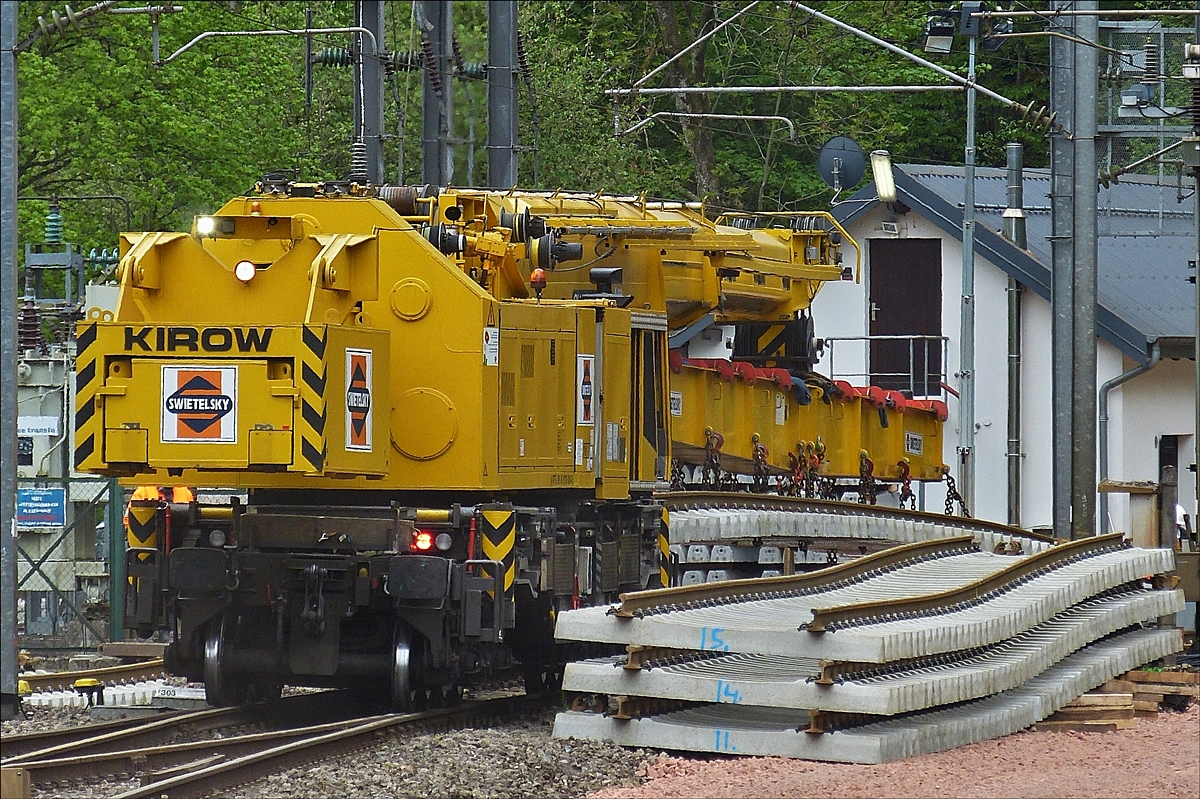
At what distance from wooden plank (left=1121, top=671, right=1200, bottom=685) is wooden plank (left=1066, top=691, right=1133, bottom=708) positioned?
140 centimetres

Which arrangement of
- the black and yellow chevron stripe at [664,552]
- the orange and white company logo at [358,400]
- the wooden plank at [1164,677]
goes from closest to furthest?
1. the orange and white company logo at [358,400]
2. the wooden plank at [1164,677]
3. the black and yellow chevron stripe at [664,552]

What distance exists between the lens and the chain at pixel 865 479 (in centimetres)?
2681

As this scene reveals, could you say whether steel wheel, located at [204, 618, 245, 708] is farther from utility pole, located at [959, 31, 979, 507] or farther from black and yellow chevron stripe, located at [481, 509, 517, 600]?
utility pole, located at [959, 31, 979, 507]

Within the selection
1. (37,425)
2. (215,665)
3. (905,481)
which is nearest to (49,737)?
(215,665)

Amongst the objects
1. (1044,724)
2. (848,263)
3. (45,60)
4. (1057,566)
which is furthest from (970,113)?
(45,60)

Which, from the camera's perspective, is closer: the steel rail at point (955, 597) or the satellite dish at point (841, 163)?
the steel rail at point (955, 597)

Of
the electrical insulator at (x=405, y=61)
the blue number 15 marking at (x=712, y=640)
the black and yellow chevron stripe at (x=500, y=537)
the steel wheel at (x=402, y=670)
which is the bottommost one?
the steel wheel at (x=402, y=670)

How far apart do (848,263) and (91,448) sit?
2491 cm

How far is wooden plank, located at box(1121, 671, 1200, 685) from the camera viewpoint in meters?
16.0

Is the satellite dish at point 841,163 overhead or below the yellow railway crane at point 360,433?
overhead

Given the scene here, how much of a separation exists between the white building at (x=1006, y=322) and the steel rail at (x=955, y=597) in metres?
13.1

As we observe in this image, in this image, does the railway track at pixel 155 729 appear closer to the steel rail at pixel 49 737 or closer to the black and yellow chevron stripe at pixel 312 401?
the steel rail at pixel 49 737

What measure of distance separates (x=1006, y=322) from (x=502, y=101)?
39.8 feet

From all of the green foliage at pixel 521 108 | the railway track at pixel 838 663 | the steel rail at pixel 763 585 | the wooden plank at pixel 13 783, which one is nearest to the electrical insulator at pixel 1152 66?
the steel rail at pixel 763 585
